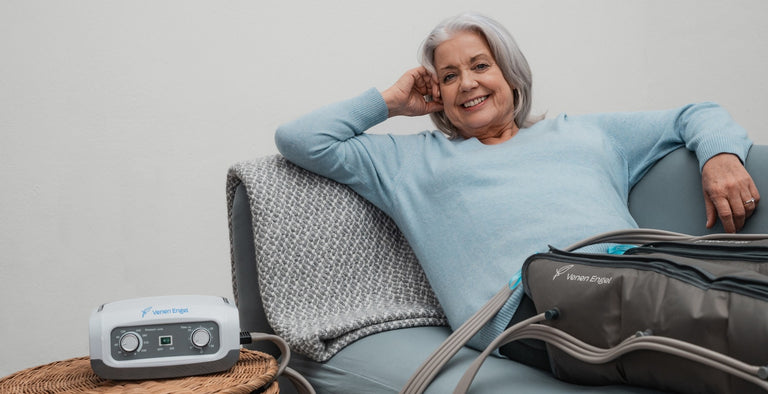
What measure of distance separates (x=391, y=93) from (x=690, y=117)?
58 centimetres

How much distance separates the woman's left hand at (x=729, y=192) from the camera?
43.1 inches

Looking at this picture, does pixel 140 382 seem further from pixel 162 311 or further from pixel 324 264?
pixel 324 264

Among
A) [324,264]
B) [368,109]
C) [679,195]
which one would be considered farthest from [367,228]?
[679,195]

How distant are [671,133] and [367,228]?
604mm

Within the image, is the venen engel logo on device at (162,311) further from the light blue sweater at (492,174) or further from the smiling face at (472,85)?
the smiling face at (472,85)

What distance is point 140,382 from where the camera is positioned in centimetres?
85

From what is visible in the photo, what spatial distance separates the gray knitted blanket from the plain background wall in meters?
0.37

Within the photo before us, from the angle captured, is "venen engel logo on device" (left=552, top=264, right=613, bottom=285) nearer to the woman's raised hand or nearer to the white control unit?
the white control unit

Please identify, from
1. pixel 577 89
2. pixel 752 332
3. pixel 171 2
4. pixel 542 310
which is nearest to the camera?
pixel 752 332

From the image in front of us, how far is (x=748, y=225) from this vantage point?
1.12 m

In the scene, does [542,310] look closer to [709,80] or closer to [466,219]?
[466,219]

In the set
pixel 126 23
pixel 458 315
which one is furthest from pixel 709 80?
pixel 126 23

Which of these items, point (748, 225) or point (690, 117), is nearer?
point (748, 225)

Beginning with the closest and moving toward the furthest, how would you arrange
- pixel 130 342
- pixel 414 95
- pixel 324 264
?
pixel 130 342, pixel 324 264, pixel 414 95
